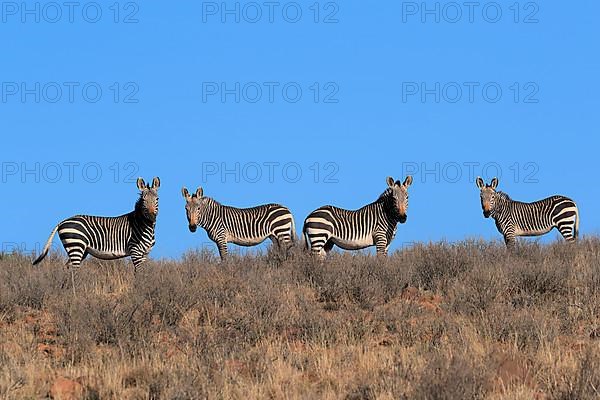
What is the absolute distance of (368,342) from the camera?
32.2ft

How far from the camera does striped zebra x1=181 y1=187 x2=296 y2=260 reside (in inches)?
741

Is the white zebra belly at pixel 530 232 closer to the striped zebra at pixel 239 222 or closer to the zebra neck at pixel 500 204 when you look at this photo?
the zebra neck at pixel 500 204

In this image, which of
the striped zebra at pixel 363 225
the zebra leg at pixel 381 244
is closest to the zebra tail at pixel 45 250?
the striped zebra at pixel 363 225

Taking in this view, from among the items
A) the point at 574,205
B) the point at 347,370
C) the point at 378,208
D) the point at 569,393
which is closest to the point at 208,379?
the point at 347,370

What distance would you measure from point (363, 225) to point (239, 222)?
2991mm

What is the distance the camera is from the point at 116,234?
16891 mm

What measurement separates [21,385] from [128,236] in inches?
336

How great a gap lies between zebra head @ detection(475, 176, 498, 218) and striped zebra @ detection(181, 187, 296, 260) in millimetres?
4525

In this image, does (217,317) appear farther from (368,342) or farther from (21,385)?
(21,385)

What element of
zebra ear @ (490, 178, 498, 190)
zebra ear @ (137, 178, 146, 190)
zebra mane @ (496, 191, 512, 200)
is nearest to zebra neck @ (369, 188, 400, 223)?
zebra ear @ (490, 178, 498, 190)

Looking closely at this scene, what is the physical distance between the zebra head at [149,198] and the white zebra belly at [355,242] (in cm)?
368

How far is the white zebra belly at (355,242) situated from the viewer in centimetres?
1767

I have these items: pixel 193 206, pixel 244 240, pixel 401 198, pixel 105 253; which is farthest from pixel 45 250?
pixel 401 198

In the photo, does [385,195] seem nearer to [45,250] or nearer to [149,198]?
[149,198]
